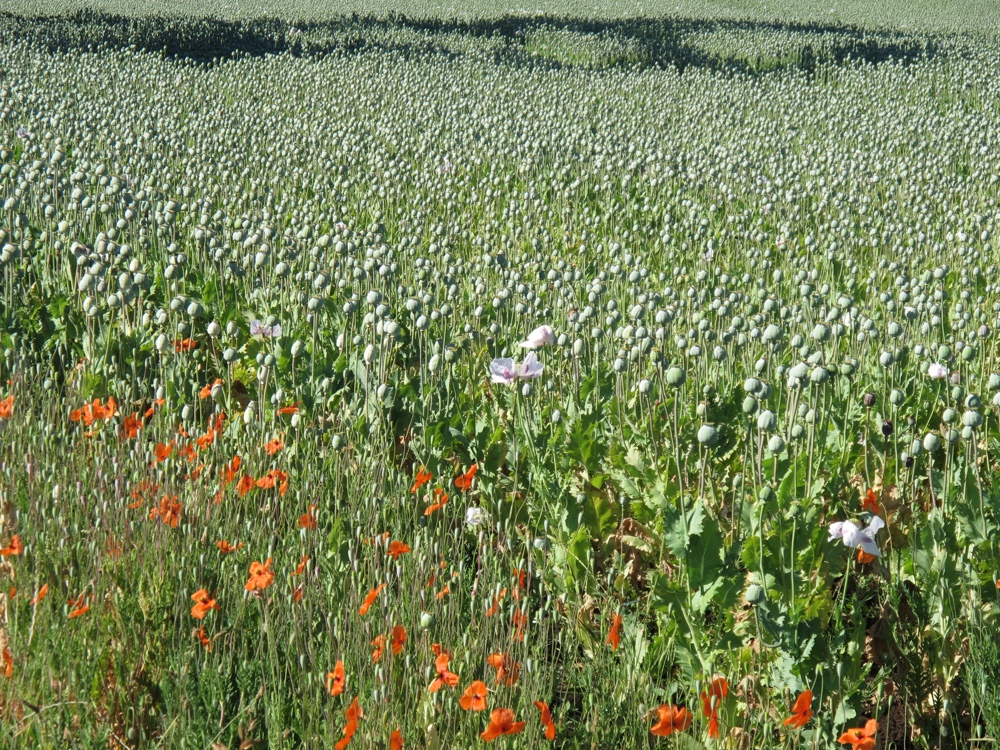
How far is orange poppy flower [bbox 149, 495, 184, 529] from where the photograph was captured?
2.57 meters

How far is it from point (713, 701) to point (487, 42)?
20734 mm

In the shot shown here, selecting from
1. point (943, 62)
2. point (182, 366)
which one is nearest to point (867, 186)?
point (182, 366)

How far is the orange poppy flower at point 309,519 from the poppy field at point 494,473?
2 centimetres

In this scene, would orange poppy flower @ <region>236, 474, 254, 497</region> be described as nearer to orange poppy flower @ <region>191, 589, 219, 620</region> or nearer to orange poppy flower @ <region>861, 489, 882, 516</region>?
orange poppy flower @ <region>191, 589, 219, 620</region>

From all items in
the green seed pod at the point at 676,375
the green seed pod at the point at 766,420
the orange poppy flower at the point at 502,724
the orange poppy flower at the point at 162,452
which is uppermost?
the green seed pod at the point at 676,375

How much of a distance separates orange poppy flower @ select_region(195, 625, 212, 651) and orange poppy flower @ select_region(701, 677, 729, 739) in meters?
1.10

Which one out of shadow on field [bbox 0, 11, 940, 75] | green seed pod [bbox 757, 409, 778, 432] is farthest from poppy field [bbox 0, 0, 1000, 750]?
shadow on field [bbox 0, 11, 940, 75]

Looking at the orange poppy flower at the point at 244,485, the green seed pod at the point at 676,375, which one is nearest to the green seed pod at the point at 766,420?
the green seed pod at the point at 676,375

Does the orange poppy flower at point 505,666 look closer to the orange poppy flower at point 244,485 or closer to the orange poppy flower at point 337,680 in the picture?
the orange poppy flower at point 337,680

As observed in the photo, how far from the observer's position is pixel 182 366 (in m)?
4.09

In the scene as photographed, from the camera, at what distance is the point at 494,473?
11.3ft

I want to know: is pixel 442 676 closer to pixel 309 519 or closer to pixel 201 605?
pixel 201 605

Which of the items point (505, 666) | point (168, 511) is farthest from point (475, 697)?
point (168, 511)

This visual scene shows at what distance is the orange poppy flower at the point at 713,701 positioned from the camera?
197cm
